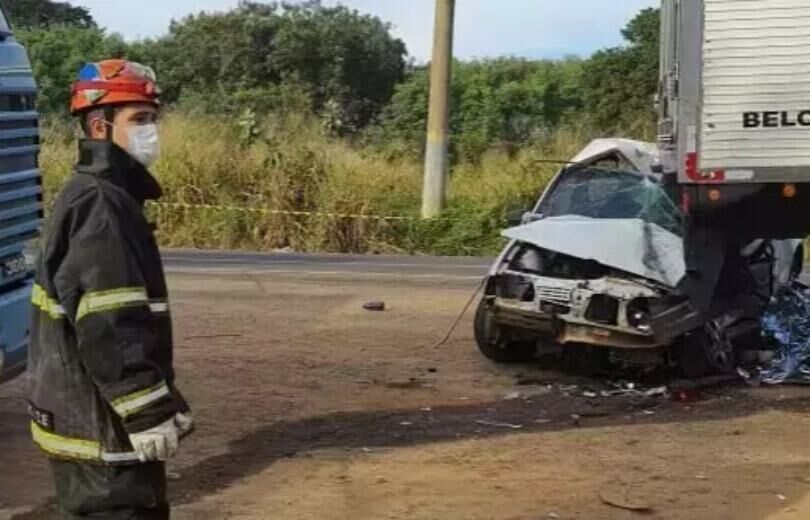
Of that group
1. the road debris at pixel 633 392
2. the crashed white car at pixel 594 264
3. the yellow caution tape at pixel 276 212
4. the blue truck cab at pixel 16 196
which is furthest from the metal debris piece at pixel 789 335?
the yellow caution tape at pixel 276 212

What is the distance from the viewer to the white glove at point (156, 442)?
3.94 meters

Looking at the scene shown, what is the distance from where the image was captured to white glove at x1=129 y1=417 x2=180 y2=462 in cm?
394

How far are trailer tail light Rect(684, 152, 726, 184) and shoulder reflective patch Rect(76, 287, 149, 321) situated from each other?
22.8ft

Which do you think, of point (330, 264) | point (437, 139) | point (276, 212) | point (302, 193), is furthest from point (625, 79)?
point (330, 264)

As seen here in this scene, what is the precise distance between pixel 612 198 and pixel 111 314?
7482mm

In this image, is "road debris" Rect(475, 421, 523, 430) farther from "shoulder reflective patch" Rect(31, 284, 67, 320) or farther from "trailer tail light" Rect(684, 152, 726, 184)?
"shoulder reflective patch" Rect(31, 284, 67, 320)

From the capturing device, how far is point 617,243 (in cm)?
1011

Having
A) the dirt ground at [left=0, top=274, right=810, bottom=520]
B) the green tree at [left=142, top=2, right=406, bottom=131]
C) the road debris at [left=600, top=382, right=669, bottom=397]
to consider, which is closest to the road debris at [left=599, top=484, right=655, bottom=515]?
the dirt ground at [left=0, top=274, right=810, bottom=520]

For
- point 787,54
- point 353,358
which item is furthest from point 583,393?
point 787,54

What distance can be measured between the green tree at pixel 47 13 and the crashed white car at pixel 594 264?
44529mm

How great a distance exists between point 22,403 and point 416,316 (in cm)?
525

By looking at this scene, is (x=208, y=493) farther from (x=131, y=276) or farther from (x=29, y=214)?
(x=131, y=276)

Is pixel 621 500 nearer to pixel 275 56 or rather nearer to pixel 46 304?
pixel 46 304

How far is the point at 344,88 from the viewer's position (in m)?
44.2
